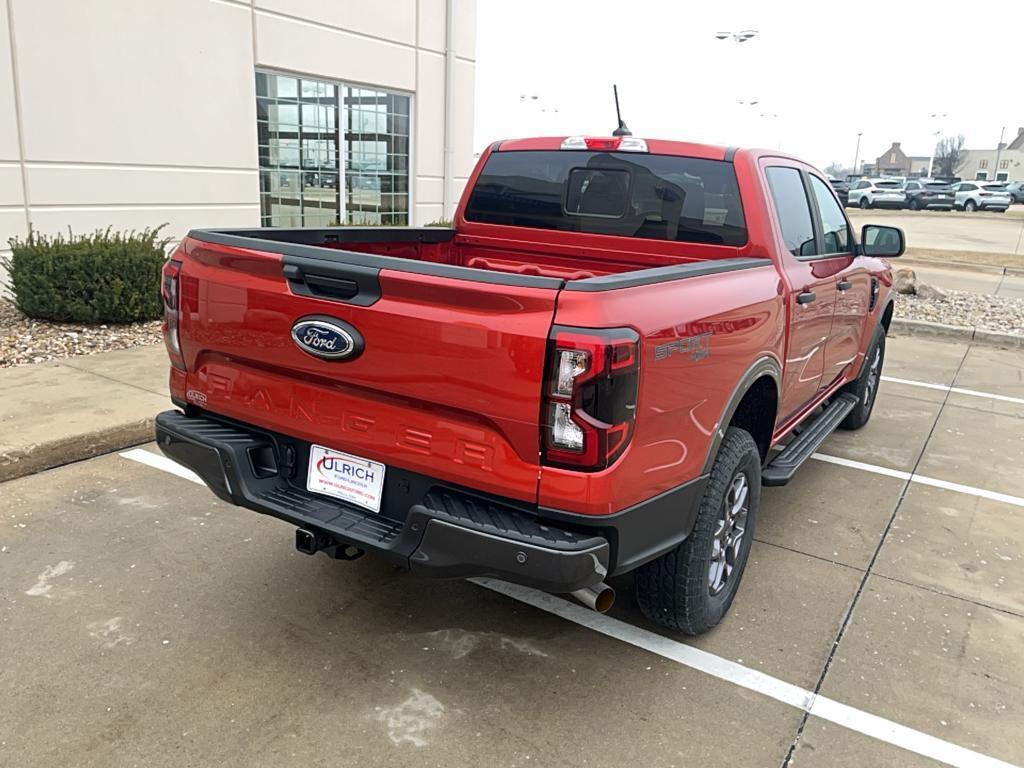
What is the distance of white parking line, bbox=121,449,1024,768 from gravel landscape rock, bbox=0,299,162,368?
525cm

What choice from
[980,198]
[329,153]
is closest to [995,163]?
[980,198]

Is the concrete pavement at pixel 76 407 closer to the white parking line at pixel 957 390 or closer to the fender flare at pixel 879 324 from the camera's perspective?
the fender flare at pixel 879 324

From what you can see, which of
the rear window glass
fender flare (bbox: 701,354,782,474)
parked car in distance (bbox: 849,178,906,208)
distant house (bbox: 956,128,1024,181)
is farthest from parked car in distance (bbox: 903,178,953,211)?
distant house (bbox: 956,128,1024,181)

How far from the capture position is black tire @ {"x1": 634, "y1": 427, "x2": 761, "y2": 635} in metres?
3.09

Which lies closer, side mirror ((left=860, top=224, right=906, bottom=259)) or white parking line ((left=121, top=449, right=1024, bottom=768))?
white parking line ((left=121, top=449, right=1024, bottom=768))

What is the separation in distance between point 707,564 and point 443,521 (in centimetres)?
115

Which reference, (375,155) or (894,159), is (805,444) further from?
(894,159)

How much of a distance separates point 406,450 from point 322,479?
0.45 metres

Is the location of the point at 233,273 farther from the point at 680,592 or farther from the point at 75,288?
the point at 75,288

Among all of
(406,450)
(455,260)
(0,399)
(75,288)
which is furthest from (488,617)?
(75,288)

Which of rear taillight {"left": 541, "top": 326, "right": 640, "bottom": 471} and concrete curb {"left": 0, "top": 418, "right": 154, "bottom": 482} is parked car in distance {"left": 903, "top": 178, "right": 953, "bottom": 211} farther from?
rear taillight {"left": 541, "top": 326, "right": 640, "bottom": 471}

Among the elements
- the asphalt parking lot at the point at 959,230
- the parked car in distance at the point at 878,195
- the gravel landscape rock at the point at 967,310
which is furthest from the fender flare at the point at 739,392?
the parked car in distance at the point at 878,195

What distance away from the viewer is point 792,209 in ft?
13.8

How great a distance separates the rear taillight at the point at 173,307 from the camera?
3287mm
